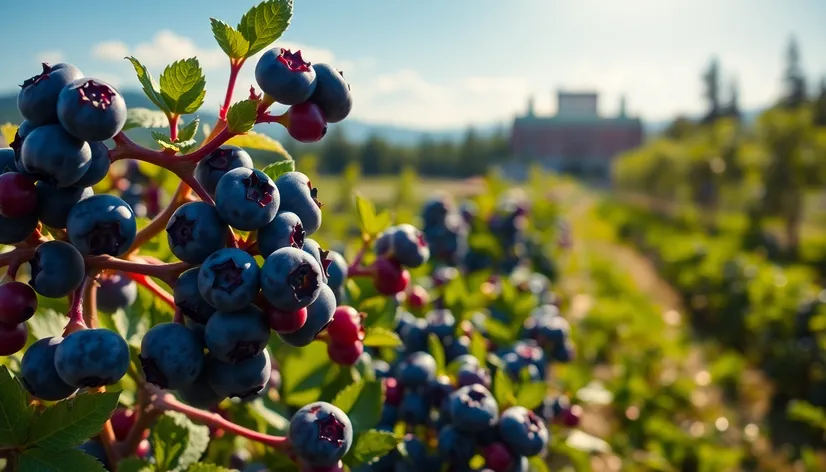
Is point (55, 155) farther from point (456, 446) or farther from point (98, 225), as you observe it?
point (456, 446)

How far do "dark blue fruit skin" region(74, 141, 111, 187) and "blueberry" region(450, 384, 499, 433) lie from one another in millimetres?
1061

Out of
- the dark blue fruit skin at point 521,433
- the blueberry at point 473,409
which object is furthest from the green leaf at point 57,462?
the dark blue fruit skin at point 521,433

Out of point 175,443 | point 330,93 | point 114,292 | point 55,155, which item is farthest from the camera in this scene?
point 114,292

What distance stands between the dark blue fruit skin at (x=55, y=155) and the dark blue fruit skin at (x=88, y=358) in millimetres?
218

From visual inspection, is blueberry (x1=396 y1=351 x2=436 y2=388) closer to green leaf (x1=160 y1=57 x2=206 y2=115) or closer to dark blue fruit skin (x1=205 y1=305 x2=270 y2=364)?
dark blue fruit skin (x1=205 y1=305 x2=270 y2=364)

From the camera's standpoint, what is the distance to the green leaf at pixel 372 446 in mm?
1189

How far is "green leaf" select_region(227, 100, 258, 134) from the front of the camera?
0.88 meters

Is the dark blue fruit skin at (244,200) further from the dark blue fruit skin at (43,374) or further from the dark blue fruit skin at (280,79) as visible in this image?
the dark blue fruit skin at (43,374)

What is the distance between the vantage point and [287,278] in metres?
0.81

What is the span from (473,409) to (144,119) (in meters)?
1.05

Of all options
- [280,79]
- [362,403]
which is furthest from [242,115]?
[362,403]

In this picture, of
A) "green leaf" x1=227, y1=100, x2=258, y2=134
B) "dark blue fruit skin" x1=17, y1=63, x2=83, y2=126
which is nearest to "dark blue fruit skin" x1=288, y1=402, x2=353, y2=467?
→ "green leaf" x1=227, y1=100, x2=258, y2=134

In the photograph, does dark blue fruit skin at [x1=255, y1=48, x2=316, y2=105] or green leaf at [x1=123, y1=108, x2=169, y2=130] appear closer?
dark blue fruit skin at [x1=255, y1=48, x2=316, y2=105]

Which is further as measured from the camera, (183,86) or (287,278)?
(183,86)
